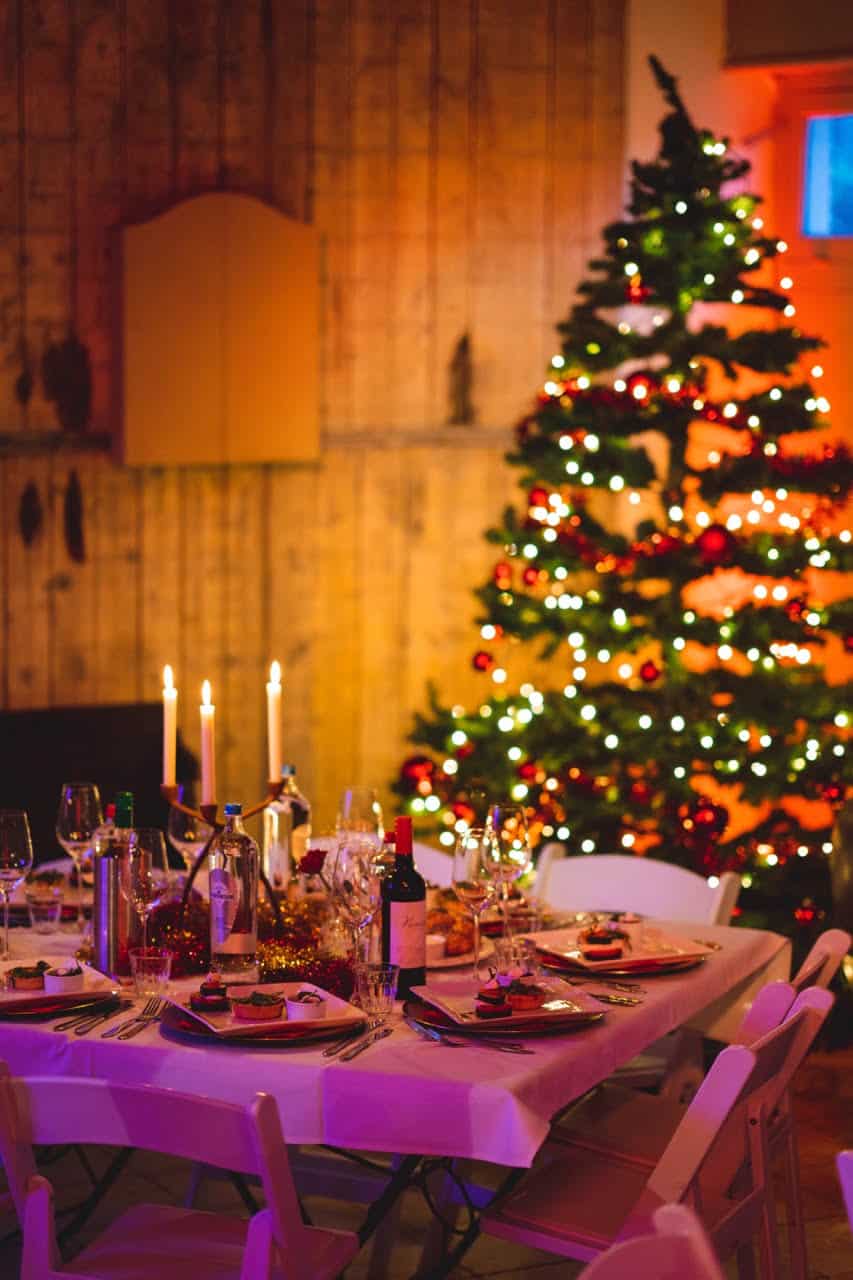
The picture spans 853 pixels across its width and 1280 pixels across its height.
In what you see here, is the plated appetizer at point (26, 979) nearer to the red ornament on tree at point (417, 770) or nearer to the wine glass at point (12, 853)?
the wine glass at point (12, 853)

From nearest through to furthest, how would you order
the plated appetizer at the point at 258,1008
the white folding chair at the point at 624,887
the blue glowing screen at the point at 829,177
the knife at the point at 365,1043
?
the knife at the point at 365,1043, the plated appetizer at the point at 258,1008, the white folding chair at the point at 624,887, the blue glowing screen at the point at 829,177

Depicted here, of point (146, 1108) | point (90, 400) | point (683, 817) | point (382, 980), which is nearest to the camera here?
point (146, 1108)

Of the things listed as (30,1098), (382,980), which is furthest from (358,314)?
(30,1098)

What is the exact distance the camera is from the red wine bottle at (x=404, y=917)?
3041mm

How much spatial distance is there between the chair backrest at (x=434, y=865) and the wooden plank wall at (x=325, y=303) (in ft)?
6.55

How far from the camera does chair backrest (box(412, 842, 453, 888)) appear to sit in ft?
14.2

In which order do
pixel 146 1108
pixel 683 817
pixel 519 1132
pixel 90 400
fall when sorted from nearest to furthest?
1. pixel 146 1108
2. pixel 519 1132
3. pixel 683 817
4. pixel 90 400

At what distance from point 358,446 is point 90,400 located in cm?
101

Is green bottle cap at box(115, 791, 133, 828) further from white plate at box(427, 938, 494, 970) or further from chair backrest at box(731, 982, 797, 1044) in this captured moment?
chair backrest at box(731, 982, 797, 1044)

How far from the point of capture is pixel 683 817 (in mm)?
5500

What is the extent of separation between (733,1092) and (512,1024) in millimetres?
410

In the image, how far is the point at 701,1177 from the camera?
3.03 metres

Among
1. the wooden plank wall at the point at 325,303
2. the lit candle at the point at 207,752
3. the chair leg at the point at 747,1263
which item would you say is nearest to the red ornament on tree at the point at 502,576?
the wooden plank wall at the point at 325,303

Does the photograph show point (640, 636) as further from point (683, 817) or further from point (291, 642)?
point (291, 642)
